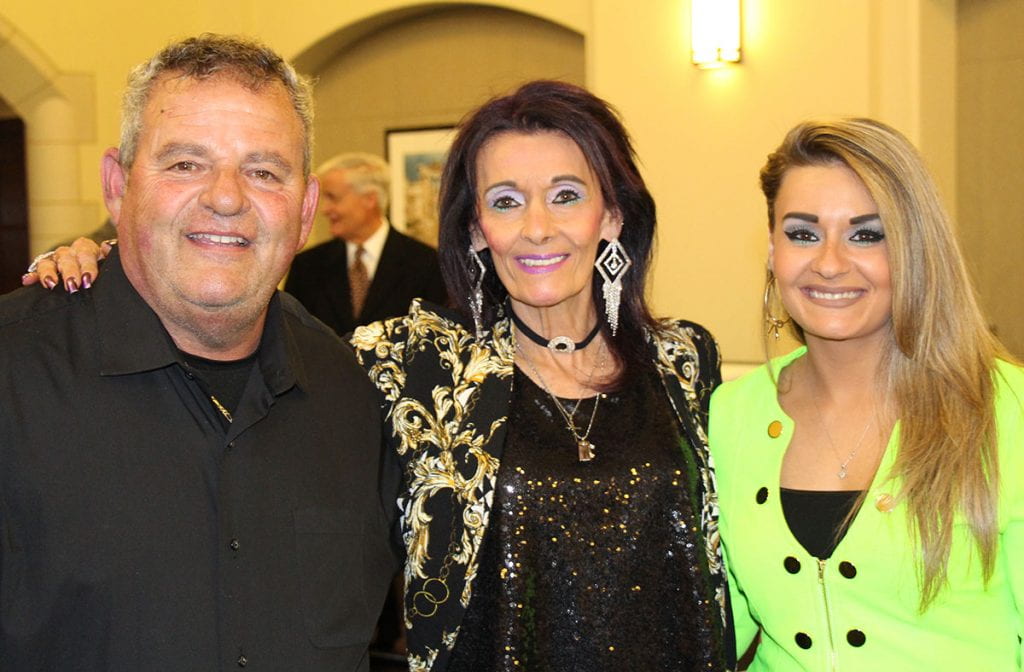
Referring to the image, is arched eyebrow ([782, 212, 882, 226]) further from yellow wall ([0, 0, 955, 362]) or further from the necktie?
the necktie

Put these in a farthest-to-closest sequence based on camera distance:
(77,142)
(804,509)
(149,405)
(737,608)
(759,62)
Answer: (77,142) < (759,62) < (737,608) < (804,509) < (149,405)

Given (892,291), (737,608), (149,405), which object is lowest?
(737,608)

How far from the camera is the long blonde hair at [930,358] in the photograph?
2.00 meters

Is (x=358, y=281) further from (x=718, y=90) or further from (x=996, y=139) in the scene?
(x=996, y=139)

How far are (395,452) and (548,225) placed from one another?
0.56 meters

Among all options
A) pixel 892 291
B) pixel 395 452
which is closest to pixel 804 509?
pixel 892 291

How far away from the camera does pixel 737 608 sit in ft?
7.82

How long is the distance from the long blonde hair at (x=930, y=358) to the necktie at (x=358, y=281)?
3.57 metres

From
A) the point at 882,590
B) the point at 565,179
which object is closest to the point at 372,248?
the point at 565,179

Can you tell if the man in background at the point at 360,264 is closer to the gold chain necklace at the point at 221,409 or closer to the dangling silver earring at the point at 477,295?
the dangling silver earring at the point at 477,295

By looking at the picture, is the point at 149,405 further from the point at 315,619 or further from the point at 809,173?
the point at 809,173

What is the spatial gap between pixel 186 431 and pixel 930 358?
1.29m

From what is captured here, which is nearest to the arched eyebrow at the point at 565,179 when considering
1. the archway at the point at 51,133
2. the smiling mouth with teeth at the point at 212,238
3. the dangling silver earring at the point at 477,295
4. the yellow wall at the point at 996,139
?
the dangling silver earring at the point at 477,295

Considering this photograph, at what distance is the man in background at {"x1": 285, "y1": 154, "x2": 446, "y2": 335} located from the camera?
17.7ft
